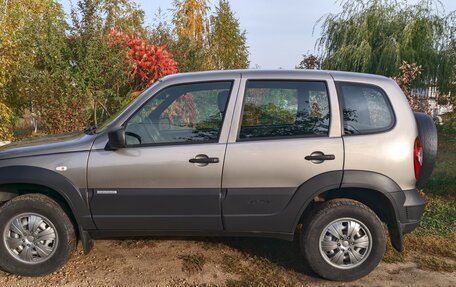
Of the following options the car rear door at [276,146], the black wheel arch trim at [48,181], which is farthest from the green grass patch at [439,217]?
the black wheel arch trim at [48,181]

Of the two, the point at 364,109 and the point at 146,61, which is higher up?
the point at 146,61

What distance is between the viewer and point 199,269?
3.62 meters

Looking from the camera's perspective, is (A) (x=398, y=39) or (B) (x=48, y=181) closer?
(B) (x=48, y=181)

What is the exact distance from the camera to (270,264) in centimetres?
372

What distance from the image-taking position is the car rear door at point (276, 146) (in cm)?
331

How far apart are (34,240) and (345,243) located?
9.19ft

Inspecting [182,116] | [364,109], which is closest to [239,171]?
[182,116]

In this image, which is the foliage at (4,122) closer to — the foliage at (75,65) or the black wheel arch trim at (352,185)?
the foliage at (75,65)

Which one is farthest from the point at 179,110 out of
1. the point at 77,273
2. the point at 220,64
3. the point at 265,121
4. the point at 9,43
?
the point at 220,64

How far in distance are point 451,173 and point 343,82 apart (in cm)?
491

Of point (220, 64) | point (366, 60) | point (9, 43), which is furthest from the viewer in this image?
point (220, 64)

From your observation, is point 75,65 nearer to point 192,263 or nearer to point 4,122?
point 4,122

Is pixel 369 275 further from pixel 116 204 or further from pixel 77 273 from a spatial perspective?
pixel 77 273

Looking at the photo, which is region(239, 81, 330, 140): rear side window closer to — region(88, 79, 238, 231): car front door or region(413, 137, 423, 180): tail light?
region(88, 79, 238, 231): car front door
